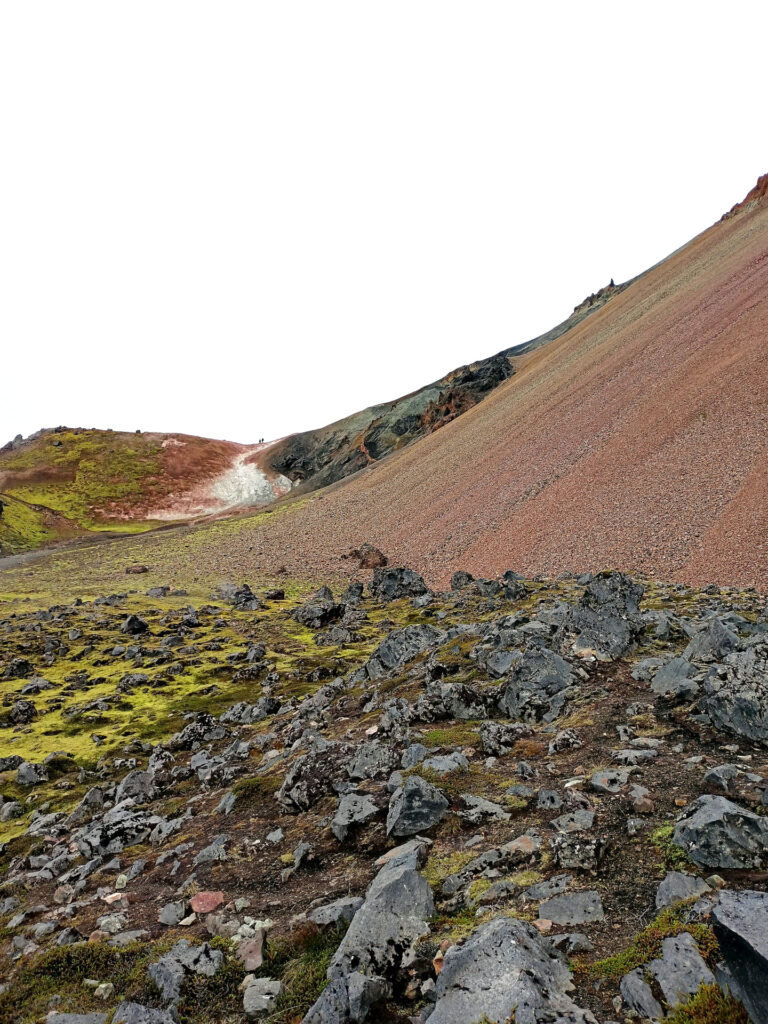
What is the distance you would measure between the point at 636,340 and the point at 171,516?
84070 millimetres

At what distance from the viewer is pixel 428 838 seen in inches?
311

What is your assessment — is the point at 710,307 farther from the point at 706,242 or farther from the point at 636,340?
the point at 706,242

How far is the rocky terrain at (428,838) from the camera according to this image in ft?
16.4

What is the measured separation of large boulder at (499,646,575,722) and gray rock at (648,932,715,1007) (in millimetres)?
6251

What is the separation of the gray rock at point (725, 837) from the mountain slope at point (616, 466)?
19304 millimetres

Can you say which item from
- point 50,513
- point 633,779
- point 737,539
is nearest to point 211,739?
point 633,779

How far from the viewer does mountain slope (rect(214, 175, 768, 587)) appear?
1147 inches

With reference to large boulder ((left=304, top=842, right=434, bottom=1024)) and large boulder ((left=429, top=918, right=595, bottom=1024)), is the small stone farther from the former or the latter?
large boulder ((left=429, top=918, right=595, bottom=1024))

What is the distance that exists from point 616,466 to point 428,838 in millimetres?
35811

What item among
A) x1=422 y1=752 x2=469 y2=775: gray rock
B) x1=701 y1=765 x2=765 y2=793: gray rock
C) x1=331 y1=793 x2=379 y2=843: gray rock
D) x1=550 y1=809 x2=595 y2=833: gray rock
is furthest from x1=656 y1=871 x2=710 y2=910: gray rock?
x1=331 y1=793 x2=379 y2=843: gray rock

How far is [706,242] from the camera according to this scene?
8531 cm

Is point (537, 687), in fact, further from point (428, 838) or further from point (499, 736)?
point (428, 838)

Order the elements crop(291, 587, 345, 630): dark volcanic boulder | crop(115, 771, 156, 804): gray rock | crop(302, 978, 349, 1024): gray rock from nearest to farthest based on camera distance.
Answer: crop(302, 978, 349, 1024): gray rock < crop(115, 771, 156, 804): gray rock < crop(291, 587, 345, 630): dark volcanic boulder

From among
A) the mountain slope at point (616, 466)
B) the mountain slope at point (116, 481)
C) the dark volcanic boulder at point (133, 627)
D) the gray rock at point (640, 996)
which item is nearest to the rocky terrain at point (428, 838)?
the gray rock at point (640, 996)
